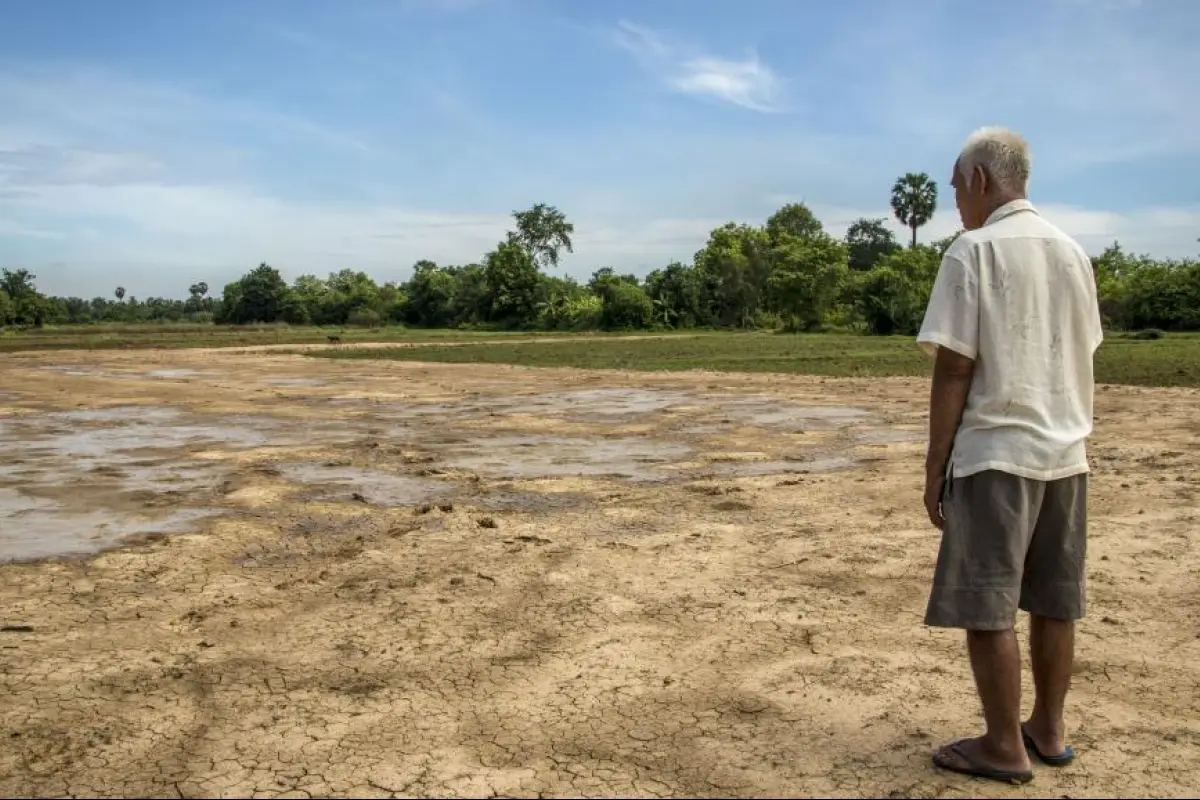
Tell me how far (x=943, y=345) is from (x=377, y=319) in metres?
77.9

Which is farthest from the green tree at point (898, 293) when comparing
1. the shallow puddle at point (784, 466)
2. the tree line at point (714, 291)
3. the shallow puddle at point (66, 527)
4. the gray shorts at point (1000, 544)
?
the gray shorts at point (1000, 544)

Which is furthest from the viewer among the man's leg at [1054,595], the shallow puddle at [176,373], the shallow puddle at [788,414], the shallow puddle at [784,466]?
the shallow puddle at [176,373]

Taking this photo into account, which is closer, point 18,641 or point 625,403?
point 18,641

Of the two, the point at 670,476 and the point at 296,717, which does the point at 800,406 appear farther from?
the point at 296,717

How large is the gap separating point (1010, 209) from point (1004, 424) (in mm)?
617

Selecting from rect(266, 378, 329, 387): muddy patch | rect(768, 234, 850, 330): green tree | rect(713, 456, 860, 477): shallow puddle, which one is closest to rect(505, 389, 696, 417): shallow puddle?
rect(713, 456, 860, 477): shallow puddle

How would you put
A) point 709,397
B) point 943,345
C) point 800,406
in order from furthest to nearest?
point 709,397 < point 800,406 < point 943,345

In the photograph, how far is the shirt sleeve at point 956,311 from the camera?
286cm

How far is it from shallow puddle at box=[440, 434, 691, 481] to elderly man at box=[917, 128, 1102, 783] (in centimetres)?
567

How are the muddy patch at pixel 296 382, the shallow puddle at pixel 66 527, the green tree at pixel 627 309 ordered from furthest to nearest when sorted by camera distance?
the green tree at pixel 627 309, the muddy patch at pixel 296 382, the shallow puddle at pixel 66 527

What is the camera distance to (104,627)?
4.62 meters

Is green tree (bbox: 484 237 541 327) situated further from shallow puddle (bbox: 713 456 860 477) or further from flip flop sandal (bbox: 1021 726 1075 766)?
flip flop sandal (bbox: 1021 726 1075 766)

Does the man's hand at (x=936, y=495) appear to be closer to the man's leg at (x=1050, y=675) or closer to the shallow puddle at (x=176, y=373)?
the man's leg at (x=1050, y=675)

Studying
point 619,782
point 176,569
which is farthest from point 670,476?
point 619,782
